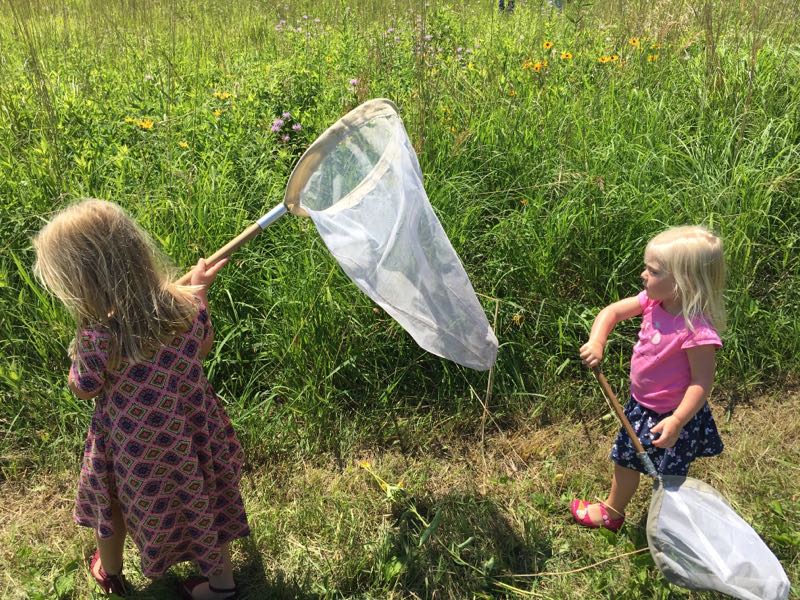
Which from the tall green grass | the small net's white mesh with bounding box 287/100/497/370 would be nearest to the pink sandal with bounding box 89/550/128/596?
the tall green grass

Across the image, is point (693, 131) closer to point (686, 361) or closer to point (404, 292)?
point (686, 361)

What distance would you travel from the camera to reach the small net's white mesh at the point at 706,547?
1.85 metres

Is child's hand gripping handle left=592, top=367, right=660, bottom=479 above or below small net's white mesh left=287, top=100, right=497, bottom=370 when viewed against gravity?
below

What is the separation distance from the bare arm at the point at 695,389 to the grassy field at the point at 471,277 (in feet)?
1.63

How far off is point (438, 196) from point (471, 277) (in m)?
0.38

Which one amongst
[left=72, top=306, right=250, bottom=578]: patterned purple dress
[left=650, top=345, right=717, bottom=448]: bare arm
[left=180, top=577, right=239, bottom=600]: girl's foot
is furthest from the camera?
[left=180, top=577, right=239, bottom=600]: girl's foot

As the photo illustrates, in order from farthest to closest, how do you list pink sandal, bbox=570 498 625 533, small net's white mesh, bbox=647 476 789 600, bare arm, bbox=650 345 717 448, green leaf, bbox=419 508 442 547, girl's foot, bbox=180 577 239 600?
pink sandal, bbox=570 498 625 533
green leaf, bbox=419 508 442 547
girl's foot, bbox=180 577 239 600
bare arm, bbox=650 345 717 448
small net's white mesh, bbox=647 476 789 600

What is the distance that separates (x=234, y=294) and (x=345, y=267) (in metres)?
1.17

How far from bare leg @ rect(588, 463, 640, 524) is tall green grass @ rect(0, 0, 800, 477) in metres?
0.49

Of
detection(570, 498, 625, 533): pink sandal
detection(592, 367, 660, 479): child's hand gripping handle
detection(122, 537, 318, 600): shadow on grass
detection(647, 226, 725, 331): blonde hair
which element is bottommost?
detection(570, 498, 625, 533): pink sandal

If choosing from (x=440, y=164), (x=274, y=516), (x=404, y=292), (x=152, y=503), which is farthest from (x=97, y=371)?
(x=440, y=164)

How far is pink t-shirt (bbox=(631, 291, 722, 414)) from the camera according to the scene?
1979 mm

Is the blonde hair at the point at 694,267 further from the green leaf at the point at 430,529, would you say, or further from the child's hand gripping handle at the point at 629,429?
the green leaf at the point at 430,529

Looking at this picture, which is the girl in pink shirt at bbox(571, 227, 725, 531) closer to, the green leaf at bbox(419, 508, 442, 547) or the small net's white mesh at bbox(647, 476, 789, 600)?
the small net's white mesh at bbox(647, 476, 789, 600)
